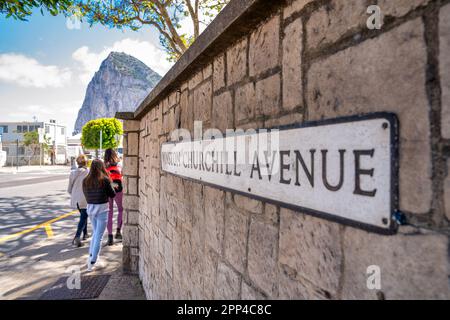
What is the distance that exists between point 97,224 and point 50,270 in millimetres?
1018

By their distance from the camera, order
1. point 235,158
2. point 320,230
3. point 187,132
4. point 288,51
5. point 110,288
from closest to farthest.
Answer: point 320,230
point 288,51
point 235,158
point 187,132
point 110,288

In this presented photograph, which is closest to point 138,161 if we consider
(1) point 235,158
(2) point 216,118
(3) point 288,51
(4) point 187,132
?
(4) point 187,132

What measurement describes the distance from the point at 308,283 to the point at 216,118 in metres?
1.06

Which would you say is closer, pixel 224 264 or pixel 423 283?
pixel 423 283

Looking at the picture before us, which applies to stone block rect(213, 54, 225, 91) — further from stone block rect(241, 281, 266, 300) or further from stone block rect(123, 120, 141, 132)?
stone block rect(123, 120, 141, 132)

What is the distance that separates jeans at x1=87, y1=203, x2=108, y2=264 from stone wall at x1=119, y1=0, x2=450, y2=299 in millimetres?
3391

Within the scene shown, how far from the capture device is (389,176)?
74 centimetres

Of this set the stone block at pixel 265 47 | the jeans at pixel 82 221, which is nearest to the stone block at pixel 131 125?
the jeans at pixel 82 221

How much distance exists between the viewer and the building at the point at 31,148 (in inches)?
2114

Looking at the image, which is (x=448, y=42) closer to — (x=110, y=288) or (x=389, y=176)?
(x=389, y=176)

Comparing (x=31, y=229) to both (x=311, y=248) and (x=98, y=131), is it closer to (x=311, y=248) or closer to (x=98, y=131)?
(x=311, y=248)

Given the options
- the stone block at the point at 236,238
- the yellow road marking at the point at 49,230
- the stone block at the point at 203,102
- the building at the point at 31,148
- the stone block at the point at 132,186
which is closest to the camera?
the stone block at the point at 236,238

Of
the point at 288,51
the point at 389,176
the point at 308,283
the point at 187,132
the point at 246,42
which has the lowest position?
the point at 308,283

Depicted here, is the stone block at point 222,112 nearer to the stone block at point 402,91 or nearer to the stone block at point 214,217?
the stone block at point 214,217
